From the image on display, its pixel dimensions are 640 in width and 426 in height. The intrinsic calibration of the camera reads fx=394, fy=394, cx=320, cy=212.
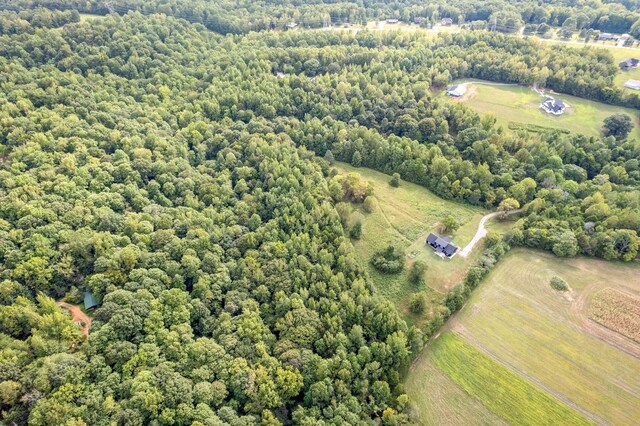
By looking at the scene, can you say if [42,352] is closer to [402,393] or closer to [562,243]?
[402,393]

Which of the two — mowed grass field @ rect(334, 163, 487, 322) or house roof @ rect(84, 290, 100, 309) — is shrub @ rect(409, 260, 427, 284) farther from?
house roof @ rect(84, 290, 100, 309)

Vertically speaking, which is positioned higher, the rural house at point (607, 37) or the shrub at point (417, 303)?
the rural house at point (607, 37)

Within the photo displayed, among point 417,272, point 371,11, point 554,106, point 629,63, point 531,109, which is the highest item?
point 371,11

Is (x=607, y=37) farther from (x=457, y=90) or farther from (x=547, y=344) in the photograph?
(x=547, y=344)

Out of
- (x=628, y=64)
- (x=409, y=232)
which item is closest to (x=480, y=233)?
(x=409, y=232)

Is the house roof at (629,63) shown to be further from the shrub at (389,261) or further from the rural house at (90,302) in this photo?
the rural house at (90,302)

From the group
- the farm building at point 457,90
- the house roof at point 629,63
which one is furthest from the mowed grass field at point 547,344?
the house roof at point 629,63

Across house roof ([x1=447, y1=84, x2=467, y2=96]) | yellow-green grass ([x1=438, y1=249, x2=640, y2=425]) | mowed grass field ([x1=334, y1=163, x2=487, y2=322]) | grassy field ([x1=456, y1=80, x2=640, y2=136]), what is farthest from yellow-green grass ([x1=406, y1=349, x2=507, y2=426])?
house roof ([x1=447, y1=84, x2=467, y2=96])
